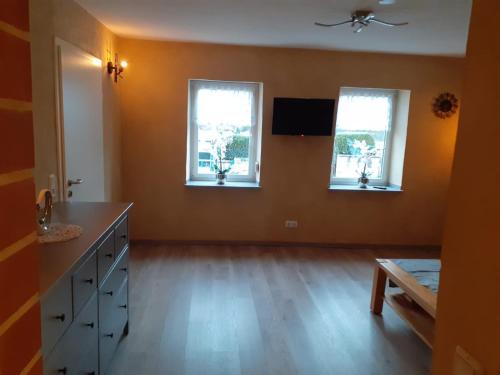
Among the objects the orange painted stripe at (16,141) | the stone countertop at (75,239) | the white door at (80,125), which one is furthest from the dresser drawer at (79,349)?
the white door at (80,125)

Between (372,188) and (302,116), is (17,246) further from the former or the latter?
(372,188)

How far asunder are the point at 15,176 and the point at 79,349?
4.54 ft

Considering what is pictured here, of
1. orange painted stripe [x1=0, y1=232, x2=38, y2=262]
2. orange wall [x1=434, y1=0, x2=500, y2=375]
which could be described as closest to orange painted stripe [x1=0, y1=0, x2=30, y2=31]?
orange painted stripe [x1=0, y1=232, x2=38, y2=262]

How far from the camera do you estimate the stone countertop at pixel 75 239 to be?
4.72 feet

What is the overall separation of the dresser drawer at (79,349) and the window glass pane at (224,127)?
10.0 feet

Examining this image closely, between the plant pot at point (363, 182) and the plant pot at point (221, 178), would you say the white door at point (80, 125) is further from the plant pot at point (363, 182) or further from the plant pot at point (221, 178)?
the plant pot at point (363, 182)

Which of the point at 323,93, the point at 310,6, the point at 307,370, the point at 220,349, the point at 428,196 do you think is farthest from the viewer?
the point at 428,196

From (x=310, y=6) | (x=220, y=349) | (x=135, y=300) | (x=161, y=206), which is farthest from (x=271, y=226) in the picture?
(x=310, y=6)

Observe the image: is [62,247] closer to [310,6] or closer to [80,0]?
[80,0]

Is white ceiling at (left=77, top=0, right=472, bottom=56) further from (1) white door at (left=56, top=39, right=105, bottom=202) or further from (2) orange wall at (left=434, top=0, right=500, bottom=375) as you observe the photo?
(2) orange wall at (left=434, top=0, right=500, bottom=375)

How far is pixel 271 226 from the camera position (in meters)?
4.75

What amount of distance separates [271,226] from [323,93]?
1.76m

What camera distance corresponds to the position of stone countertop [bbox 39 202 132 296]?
1438 millimetres

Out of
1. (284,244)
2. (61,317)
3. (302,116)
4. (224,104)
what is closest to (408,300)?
(284,244)
